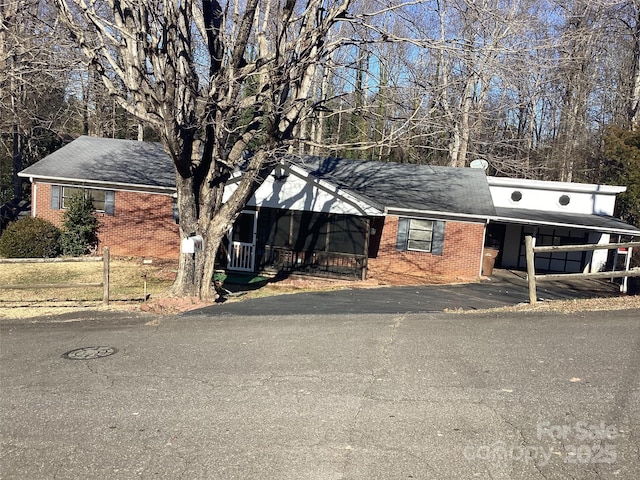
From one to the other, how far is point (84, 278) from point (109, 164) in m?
7.43

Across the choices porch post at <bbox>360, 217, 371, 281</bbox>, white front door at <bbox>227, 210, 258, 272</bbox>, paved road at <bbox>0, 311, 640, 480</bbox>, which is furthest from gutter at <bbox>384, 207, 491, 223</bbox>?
paved road at <bbox>0, 311, 640, 480</bbox>

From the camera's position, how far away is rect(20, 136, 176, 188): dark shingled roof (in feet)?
70.2

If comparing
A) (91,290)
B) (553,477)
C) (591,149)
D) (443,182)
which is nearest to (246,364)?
(553,477)

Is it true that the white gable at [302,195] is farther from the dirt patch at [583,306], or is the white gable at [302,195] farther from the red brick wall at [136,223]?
the dirt patch at [583,306]

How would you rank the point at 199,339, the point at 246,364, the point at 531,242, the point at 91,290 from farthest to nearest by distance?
1. the point at 91,290
2. the point at 531,242
3. the point at 199,339
4. the point at 246,364

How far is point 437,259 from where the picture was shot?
20312 mm

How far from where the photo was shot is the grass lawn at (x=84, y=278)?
46.2 ft

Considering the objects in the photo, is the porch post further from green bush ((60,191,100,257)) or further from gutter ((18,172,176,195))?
green bush ((60,191,100,257))

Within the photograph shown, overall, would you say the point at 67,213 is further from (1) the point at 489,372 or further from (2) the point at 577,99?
(2) the point at 577,99

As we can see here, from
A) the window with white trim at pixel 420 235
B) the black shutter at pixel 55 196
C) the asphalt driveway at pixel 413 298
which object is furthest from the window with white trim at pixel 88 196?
the window with white trim at pixel 420 235

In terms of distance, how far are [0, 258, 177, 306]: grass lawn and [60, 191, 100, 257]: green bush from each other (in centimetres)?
130

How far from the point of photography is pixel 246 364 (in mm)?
7191

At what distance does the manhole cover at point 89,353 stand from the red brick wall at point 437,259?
41.3 feet

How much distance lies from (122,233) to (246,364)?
15903mm
